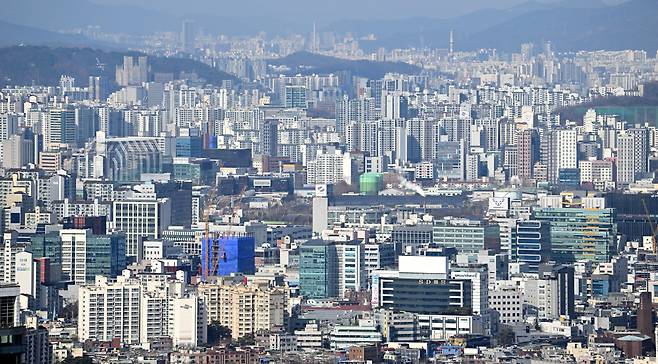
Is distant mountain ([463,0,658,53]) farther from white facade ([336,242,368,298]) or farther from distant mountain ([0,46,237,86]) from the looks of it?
white facade ([336,242,368,298])

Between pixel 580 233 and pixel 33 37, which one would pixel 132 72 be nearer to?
pixel 33 37

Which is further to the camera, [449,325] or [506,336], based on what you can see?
[449,325]

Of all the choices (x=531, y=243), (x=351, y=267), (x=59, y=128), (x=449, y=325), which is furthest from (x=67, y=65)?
(x=449, y=325)

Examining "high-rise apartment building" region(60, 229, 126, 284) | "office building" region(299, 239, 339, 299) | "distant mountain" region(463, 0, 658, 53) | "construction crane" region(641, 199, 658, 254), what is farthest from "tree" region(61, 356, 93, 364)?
"distant mountain" region(463, 0, 658, 53)

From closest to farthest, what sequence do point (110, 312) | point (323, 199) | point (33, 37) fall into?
point (110, 312)
point (323, 199)
point (33, 37)

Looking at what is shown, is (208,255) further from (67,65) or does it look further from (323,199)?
(67,65)

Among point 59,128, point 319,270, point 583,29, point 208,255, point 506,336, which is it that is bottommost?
point 506,336

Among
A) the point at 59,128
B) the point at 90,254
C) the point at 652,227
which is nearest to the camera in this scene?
the point at 90,254

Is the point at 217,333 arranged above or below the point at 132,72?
below
